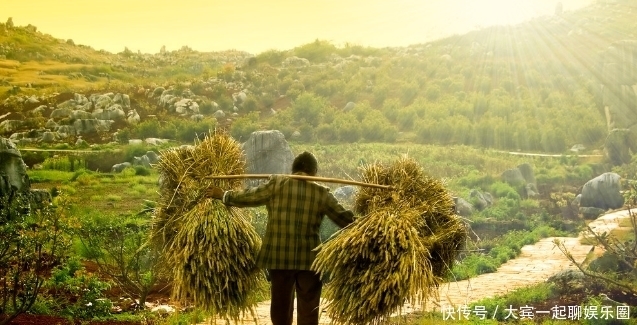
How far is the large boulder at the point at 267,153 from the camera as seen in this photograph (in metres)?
11.2

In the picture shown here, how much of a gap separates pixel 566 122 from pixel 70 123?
358 inches

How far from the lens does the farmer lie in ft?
12.2

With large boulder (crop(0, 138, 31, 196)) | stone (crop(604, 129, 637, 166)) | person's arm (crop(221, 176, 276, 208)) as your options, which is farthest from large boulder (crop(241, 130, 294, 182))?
person's arm (crop(221, 176, 276, 208))

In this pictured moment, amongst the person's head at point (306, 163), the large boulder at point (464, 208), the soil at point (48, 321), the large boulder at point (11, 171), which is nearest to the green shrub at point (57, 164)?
the large boulder at point (11, 171)

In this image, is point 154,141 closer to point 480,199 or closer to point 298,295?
point 480,199

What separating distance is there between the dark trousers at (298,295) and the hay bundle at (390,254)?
0.53 ft

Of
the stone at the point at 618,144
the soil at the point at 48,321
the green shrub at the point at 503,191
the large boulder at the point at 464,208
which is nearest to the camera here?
the soil at the point at 48,321

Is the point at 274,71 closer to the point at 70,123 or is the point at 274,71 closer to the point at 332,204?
the point at 70,123

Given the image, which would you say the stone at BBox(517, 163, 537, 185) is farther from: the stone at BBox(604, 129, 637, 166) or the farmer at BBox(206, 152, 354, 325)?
the farmer at BBox(206, 152, 354, 325)

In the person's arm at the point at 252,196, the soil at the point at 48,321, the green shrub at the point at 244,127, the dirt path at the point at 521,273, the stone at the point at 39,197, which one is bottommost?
the dirt path at the point at 521,273

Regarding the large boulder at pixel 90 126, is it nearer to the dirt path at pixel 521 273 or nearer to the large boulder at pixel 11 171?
the large boulder at pixel 11 171

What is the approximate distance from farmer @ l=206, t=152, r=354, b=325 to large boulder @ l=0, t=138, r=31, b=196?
595 cm

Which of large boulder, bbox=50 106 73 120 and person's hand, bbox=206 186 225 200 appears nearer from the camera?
person's hand, bbox=206 186 225 200

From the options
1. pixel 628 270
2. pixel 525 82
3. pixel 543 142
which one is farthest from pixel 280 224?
pixel 525 82
